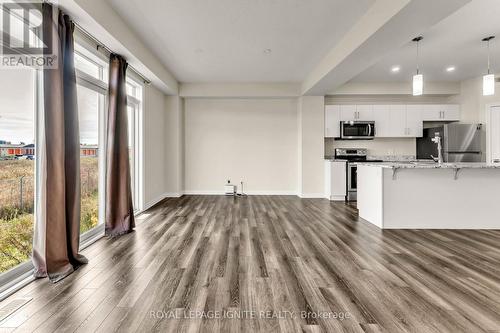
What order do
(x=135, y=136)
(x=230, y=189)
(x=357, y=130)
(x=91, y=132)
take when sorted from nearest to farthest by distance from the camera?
(x=91, y=132)
(x=135, y=136)
(x=357, y=130)
(x=230, y=189)

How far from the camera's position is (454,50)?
4.33 m

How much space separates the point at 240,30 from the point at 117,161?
8.31 ft

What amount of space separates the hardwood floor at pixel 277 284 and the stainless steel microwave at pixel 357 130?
10.3 ft

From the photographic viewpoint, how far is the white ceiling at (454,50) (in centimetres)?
324

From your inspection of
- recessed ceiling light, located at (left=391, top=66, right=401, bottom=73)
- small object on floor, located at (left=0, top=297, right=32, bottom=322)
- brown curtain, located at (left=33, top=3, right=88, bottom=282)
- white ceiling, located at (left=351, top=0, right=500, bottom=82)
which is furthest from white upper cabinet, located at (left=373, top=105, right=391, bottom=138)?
small object on floor, located at (left=0, top=297, right=32, bottom=322)

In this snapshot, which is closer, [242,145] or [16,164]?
[16,164]

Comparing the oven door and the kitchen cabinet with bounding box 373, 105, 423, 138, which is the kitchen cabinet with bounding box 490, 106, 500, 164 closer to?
the kitchen cabinet with bounding box 373, 105, 423, 138

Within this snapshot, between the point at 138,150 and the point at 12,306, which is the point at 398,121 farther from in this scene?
the point at 12,306

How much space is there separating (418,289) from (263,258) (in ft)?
4.39

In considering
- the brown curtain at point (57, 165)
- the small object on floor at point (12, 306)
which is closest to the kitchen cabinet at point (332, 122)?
the brown curtain at point (57, 165)

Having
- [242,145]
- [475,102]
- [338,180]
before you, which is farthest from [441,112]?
[242,145]

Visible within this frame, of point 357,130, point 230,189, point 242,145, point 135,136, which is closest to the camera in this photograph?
point 135,136

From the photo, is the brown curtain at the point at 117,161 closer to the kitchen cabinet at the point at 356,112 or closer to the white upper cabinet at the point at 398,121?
the kitchen cabinet at the point at 356,112

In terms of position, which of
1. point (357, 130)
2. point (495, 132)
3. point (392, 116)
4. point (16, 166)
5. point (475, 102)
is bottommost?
point (16, 166)
